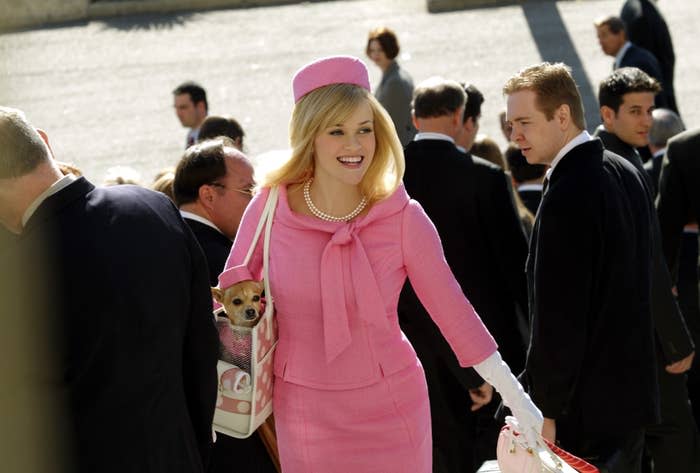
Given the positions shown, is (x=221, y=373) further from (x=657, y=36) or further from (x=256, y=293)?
(x=657, y=36)

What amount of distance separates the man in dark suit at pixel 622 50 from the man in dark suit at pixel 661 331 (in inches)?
193

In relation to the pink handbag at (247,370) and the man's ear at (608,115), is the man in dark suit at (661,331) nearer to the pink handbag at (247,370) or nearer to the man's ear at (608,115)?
the man's ear at (608,115)

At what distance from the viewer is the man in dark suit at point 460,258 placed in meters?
6.10

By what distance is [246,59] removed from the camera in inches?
614

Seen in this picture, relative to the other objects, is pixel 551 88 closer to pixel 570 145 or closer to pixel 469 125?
pixel 570 145

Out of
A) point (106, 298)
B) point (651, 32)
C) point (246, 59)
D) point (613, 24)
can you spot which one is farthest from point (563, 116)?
point (246, 59)

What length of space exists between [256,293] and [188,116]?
6.21 metres

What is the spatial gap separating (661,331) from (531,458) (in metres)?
1.51

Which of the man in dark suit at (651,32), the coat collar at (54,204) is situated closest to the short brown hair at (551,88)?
the coat collar at (54,204)

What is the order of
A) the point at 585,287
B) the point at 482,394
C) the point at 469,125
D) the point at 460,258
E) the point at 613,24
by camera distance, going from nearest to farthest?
the point at 585,287 → the point at 482,394 → the point at 460,258 → the point at 469,125 → the point at 613,24

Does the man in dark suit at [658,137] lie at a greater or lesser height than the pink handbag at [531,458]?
greater

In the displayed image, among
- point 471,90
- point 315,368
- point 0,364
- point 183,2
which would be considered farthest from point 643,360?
point 183,2

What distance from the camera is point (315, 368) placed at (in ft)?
14.0

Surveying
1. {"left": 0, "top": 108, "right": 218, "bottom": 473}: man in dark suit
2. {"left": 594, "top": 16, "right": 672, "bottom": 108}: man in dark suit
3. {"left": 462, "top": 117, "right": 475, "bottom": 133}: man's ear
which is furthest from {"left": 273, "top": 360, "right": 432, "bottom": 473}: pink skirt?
{"left": 594, "top": 16, "right": 672, "bottom": 108}: man in dark suit
